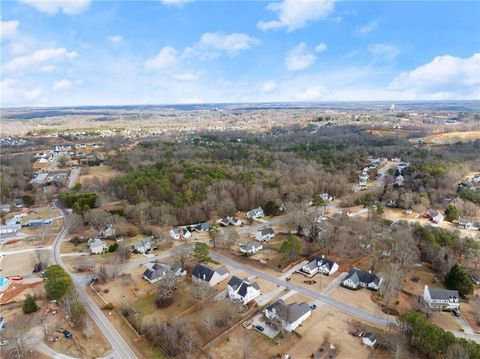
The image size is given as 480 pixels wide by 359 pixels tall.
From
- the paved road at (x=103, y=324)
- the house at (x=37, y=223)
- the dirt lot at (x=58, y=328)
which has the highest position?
the house at (x=37, y=223)

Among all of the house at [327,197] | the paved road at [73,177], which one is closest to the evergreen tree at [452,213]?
the house at [327,197]

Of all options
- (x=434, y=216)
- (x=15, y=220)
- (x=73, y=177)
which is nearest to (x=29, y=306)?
(x=15, y=220)

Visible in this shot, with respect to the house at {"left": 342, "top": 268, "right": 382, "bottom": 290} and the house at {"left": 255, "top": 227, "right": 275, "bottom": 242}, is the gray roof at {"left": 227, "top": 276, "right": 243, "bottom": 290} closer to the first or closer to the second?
the house at {"left": 342, "top": 268, "right": 382, "bottom": 290}

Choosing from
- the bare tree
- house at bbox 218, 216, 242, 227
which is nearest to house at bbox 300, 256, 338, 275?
the bare tree

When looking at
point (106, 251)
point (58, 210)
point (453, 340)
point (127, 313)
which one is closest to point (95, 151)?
point (58, 210)

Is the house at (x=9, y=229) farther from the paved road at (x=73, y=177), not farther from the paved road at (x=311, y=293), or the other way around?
the paved road at (x=311, y=293)

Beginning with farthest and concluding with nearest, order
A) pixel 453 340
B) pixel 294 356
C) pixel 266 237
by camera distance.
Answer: pixel 266 237
pixel 294 356
pixel 453 340

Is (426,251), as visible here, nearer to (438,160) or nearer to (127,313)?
(127,313)

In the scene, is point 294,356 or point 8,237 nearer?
point 294,356
